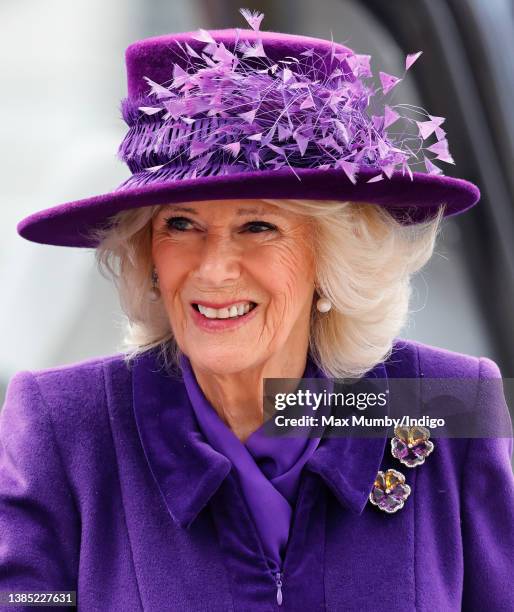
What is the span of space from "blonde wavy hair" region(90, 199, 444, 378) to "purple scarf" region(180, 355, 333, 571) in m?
0.12

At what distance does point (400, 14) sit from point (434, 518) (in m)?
2.66

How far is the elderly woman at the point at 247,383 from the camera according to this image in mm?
1775

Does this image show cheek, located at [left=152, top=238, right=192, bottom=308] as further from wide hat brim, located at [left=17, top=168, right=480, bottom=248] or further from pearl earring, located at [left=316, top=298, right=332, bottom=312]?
pearl earring, located at [left=316, top=298, right=332, bottom=312]

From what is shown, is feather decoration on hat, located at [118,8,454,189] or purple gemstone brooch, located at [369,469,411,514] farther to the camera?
purple gemstone brooch, located at [369,469,411,514]

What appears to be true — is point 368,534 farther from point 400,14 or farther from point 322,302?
point 400,14

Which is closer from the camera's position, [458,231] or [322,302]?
[322,302]

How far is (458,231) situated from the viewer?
4.24m

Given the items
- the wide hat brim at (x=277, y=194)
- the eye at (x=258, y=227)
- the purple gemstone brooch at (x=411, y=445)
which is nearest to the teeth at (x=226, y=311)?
the eye at (x=258, y=227)

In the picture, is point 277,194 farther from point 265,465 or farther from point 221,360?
point 265,465

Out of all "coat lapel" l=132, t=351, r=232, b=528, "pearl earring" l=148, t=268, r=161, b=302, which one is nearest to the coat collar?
"coat lapel" l=132, t=351, r=232, b=528

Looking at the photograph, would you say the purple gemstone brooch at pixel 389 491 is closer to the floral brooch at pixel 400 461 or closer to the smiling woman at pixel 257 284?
the floral brooch at pixel 400 461

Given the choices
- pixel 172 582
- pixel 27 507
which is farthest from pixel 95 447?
pixel 172 582

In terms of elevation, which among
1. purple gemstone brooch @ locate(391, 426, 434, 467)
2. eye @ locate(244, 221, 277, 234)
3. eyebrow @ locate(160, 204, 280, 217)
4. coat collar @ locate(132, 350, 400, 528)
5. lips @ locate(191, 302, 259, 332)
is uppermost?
eyebrow @ locate(160, 204, 280, 217)

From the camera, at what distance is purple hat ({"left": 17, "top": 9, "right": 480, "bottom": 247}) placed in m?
1.73
